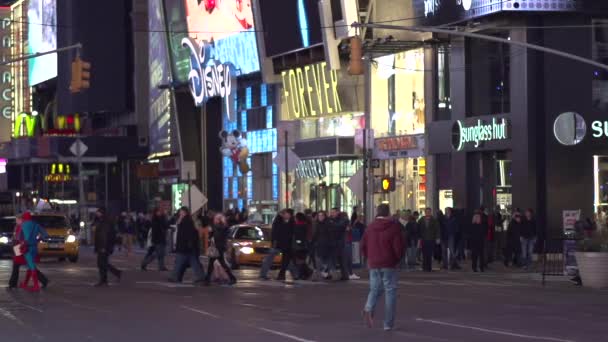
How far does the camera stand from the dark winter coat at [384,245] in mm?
19312

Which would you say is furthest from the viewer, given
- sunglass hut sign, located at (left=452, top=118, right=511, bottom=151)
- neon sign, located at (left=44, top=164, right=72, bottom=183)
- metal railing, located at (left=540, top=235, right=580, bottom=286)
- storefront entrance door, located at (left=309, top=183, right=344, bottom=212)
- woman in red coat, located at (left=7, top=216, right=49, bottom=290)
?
neon sign, located at (left=44, top=164, right=72, bottom=183)

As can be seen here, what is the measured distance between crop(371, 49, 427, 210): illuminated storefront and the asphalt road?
1823 centimetres

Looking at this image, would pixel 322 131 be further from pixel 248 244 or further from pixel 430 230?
pixel 430 230

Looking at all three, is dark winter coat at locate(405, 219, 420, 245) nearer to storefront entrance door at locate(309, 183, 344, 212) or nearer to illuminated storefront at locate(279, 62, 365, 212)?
illuminated storefront at locate(279, 62, 365, 212)

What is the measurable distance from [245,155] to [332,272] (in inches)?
1190

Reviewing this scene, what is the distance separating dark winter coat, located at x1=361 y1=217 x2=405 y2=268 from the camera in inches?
760

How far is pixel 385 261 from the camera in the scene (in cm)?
1928

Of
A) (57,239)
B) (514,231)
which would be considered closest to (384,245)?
(514,231)

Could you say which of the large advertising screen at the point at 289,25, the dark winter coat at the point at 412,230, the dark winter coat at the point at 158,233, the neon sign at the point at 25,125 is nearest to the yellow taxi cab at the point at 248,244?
the dark winter coat at the point at 158,233

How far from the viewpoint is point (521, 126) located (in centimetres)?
4431

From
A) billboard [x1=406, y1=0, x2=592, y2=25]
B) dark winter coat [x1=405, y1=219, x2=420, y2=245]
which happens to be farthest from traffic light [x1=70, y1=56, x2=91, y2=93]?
billboard [x1=406, y1=0, x2=592, y2=25]

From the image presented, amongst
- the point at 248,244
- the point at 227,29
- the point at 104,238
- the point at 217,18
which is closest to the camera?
the point at 104,238

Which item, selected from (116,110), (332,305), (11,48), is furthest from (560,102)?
(11,48)

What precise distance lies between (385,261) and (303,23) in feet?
132
